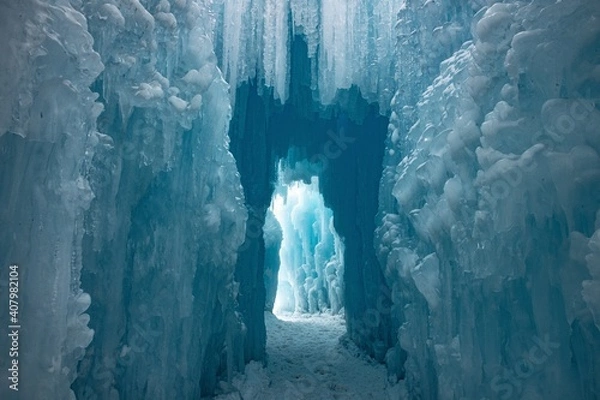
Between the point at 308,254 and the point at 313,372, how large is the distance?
10199 mm

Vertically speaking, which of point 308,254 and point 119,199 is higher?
point 308,254

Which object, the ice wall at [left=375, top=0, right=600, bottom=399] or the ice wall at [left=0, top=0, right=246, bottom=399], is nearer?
the ice wall at [left=0, top=0, right=246, bottom=399]

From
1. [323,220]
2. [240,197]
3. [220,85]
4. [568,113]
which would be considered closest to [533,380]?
[568,113]

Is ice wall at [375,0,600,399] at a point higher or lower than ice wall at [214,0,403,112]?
lower

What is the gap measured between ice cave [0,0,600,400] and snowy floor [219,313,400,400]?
62 millimetres

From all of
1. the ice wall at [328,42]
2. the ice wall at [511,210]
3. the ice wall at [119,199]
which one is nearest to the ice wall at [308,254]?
the ice wall at [328,42]

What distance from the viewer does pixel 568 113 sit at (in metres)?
4.63

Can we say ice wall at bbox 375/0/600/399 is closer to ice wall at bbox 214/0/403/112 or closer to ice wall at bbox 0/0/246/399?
ice wall at bbox 214/0/403/112

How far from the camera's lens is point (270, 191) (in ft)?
36.6

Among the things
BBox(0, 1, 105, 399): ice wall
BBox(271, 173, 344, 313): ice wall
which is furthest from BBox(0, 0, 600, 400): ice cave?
BBox(271, 173, 344, 313): ice wall

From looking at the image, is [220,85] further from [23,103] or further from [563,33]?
[563,33]

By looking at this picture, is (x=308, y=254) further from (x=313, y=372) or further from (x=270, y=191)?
(x=313, y=372)
